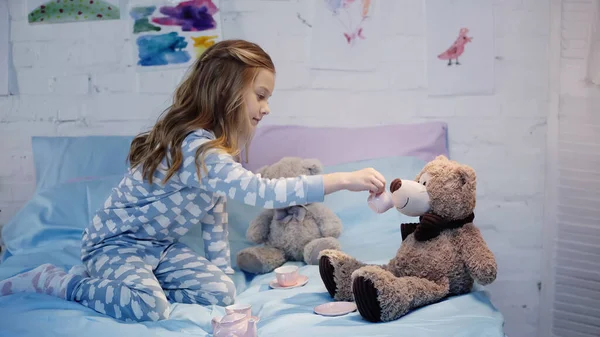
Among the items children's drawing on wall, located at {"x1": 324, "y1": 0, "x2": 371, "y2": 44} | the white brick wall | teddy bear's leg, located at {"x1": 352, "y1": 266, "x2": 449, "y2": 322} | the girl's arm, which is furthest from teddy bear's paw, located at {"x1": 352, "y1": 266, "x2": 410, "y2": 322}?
children's drawing on wall, located at {"x1": 324, "y1": 0, "x2": 371, "y2": 44}

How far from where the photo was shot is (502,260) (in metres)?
2.38

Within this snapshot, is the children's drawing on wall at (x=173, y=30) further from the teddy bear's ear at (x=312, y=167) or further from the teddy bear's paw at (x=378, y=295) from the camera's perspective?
the teddy bear's paw at (x=378, y=295)

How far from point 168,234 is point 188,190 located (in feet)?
0.52

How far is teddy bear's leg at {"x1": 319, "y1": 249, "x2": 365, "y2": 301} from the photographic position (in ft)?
5.06

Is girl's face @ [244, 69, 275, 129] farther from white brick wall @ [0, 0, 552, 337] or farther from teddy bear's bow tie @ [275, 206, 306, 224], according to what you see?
white brick wall @ [0, 0, 552, 337]

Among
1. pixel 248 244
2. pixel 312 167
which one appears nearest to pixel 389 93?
pixel 312 167

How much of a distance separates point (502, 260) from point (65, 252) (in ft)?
5.26

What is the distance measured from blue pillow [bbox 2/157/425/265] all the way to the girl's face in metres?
0.49

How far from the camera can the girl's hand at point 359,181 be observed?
153 centimetres

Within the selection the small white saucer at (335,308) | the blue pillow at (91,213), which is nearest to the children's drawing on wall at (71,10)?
the blue pillow at (91,213)

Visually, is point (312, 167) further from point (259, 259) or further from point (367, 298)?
point (367, 298)

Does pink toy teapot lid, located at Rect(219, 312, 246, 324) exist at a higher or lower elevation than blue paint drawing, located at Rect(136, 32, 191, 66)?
lower

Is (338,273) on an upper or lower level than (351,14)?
Result: lower

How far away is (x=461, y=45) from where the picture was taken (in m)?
2.28
